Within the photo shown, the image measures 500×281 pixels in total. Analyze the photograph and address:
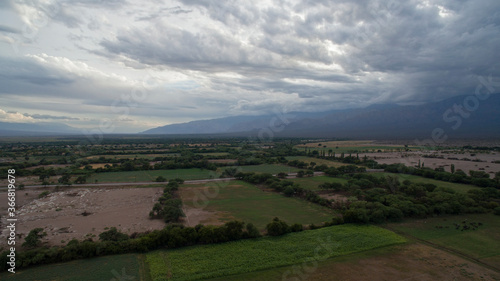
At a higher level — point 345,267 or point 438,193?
point 438,193

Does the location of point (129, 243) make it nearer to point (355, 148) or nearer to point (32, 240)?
point (32, 240)

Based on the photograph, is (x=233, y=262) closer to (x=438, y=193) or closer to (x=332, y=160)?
(x=438, y=193)

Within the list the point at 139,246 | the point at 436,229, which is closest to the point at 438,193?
the point at 436,229

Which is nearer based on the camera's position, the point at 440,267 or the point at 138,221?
the point at 440,267

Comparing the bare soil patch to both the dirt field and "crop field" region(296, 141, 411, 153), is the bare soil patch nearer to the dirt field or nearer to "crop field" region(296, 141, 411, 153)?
the dirt field

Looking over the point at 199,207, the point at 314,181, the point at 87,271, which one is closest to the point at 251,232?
the point at 199,207

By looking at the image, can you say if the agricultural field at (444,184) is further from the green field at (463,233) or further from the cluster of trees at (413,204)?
the green field at (463,233)

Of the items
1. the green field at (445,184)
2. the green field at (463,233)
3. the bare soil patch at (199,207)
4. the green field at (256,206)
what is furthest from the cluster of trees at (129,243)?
the green field at (445,184)

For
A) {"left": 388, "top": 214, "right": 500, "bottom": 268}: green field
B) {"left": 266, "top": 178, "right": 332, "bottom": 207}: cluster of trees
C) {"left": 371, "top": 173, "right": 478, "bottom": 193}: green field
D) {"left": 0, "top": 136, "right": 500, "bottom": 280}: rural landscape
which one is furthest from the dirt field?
{"left": 371, "top": 173, "right": 478, "bottom": 193}: green field
